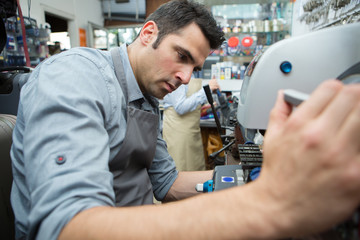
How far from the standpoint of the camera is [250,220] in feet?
1.03

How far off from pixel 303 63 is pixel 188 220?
45cm

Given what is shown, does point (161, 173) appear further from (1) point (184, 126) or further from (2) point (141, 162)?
(1) point (184, 126)

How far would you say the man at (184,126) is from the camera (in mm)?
2637

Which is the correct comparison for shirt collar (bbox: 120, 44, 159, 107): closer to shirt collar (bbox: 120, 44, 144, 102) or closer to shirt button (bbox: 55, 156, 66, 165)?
shirt collar (bbox: 120, 44, 144, 102)

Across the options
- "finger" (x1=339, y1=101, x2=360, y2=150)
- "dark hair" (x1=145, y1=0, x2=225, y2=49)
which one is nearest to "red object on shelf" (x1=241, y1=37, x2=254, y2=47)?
"dark hair" (x1=145, y1=0, x2=225, y2=49)

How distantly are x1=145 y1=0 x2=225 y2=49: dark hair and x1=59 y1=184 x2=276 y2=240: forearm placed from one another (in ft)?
2.54

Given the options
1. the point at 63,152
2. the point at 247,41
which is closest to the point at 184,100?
the point at 247,41

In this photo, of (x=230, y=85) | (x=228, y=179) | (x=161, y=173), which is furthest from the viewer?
(x=230, y=85)

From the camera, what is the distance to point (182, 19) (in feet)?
3.36

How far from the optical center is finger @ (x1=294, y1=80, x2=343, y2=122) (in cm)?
30

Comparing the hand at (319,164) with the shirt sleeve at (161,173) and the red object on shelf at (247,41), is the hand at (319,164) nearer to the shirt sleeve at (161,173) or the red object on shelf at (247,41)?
the shirt sleeve at (161,173)

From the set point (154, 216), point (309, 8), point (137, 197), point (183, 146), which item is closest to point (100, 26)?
point (183, 146)

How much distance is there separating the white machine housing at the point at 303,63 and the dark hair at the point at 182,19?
1.68 feet

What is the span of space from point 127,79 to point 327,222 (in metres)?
0.86
